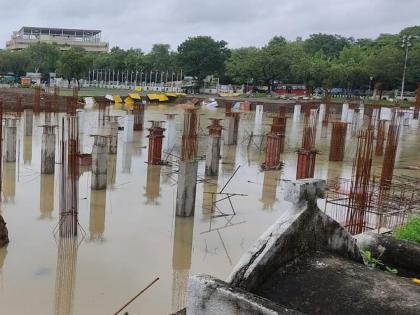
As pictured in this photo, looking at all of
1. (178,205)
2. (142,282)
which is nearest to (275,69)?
(178,205)

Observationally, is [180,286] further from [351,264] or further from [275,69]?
[275,69]

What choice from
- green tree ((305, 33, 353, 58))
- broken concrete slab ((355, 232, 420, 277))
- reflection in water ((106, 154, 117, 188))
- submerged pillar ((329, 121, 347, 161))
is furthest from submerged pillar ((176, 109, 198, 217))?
green tree ((305, 33, 353, 58))

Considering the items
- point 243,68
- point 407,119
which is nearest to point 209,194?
point 407,119

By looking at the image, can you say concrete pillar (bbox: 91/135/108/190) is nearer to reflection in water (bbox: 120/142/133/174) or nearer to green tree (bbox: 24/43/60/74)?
reflection in water (bbox: 120/142/133/174)

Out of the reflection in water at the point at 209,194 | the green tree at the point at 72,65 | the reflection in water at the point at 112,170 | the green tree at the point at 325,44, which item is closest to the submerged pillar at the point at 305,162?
the reflection in water at the point at 209,194

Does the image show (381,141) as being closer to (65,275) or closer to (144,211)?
(144,211)

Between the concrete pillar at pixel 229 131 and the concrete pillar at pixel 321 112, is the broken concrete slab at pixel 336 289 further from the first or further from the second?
the concrete pillar at pixel 321 112

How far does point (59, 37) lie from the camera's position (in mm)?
118688

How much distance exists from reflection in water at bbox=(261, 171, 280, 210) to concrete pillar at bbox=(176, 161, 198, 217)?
2.79 meters

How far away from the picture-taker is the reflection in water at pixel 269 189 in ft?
49.9

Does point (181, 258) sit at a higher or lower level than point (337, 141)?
lower

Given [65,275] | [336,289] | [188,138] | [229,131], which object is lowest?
[65,275]

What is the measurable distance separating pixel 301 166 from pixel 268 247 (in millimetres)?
13443

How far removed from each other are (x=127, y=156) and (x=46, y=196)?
7374mm
